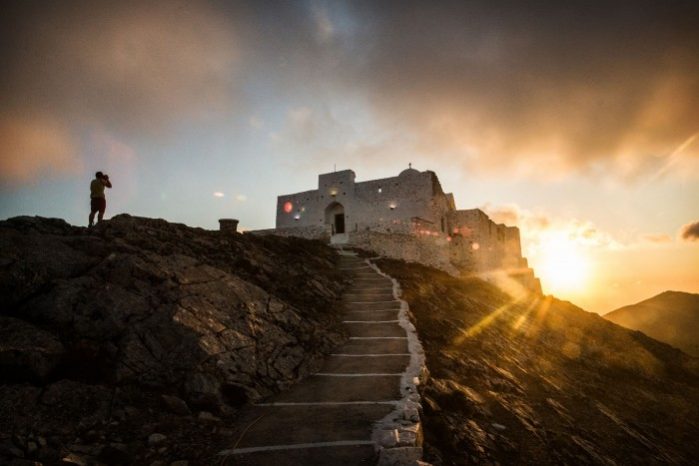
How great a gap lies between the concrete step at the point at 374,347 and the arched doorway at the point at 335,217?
26387 millimetres

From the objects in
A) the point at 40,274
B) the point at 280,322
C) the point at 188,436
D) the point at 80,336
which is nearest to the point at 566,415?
the point at 280,322

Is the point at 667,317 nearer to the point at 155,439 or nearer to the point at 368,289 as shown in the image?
the point at 368,289

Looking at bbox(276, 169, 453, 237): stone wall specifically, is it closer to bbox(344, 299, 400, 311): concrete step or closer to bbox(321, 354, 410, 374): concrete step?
bbox(344, 299, 400, 311): concrete step

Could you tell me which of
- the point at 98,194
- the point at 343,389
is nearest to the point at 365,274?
the point at 343,389

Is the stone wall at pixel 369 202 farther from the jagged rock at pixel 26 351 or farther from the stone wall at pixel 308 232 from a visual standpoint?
the jagged rock at pixel 26 351

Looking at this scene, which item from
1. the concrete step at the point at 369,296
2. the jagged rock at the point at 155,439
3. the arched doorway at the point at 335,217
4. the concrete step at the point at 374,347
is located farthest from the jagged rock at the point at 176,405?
the arched doorway at the point at 335,217

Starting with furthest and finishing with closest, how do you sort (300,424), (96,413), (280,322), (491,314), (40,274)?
(491,314) → (280,322) → (40,274) → (300,424) → (96,413)

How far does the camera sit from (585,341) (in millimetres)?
17766

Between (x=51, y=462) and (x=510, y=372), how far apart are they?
11.1 m

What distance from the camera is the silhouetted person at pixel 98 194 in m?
11.0

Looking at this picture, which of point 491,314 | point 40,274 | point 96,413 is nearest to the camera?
point 96,413

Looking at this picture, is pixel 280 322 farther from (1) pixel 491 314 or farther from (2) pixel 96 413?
(1) pixel 491 314

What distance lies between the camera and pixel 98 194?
11.1m

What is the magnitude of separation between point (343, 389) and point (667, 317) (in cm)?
8448
